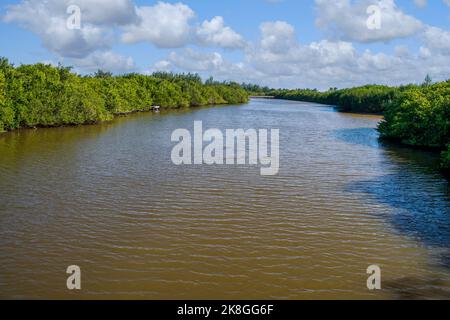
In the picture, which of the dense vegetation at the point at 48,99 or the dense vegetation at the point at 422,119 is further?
the dense vegetation at the point at 48,99

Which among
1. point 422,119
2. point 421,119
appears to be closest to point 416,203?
point 422,119

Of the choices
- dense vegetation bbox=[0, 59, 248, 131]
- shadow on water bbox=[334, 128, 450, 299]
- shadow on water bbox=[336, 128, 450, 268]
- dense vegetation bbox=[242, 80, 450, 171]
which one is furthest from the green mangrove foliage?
dense vegetation bbox=[0, 59, 248, 131]

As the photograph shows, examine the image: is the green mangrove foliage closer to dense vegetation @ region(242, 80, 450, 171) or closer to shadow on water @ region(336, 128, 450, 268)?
dense vegetation @ region(242, 80, 450, 171)

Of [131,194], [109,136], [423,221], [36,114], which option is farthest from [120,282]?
[36,114]

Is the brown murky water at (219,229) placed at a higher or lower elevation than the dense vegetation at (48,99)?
lower

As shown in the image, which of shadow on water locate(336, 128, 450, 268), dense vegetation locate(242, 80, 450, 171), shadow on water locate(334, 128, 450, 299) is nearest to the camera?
shadow on water locate(334, 128, 450, 299)

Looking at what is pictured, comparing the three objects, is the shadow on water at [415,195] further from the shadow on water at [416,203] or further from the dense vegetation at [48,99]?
the dense vegetation at [48,99]

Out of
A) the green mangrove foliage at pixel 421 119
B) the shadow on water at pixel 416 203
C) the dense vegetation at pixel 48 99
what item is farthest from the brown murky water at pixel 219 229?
the dense vegetation at pixel 48 99

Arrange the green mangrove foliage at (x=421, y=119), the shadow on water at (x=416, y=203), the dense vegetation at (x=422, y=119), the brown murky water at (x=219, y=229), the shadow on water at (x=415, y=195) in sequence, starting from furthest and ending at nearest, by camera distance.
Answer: the green mangrove foliage at (x=421, y=119) < the dense vegetation at (x=422, y=119) < the shadow on water at (x=415, y=195) < the shadow on water at (x=416, y=203) < the brown murky water at (x=219, y=229)

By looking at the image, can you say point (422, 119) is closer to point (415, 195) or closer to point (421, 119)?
point (421, 119)
